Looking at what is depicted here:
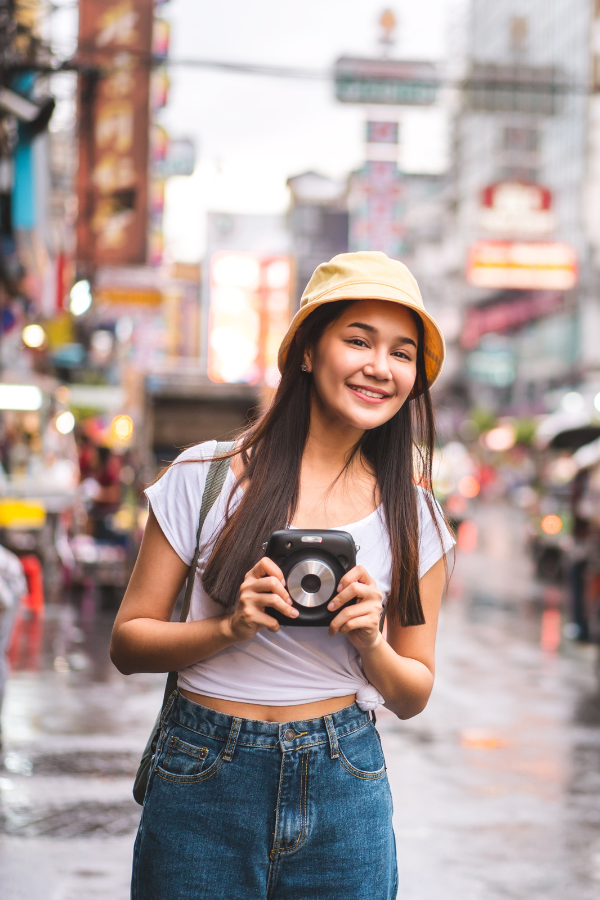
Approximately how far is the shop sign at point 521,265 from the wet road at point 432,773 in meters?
18.1

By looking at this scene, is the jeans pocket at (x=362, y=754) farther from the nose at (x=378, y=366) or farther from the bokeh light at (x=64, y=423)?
the bokeh light at (x=64, y=423)

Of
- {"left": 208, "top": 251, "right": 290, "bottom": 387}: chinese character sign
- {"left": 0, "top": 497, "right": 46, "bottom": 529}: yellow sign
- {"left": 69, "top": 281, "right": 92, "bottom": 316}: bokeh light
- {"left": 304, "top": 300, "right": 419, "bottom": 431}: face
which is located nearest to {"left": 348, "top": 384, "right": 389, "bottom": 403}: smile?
{"left": 304, "top": 300, "right": 419, "bottom": 431}: face

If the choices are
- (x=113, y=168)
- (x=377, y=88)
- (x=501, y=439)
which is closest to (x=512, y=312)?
(x=501, y=439)

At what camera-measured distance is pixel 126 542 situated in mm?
12766

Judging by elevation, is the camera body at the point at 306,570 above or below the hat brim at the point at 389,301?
below

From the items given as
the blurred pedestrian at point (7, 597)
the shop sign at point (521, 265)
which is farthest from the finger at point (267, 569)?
the shop sign at point (521, 265)

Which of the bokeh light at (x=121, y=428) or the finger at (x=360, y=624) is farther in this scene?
the bokeh light at (x=121, y=428)

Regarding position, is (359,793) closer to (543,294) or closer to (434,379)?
(434,379)

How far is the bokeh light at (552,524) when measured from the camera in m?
16.2

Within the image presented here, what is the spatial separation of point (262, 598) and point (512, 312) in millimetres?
66362

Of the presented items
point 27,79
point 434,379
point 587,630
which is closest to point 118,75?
point 27,79

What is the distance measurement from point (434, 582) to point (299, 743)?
17.4 inches

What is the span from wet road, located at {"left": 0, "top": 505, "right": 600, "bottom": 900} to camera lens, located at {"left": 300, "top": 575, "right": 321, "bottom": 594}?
2.79 metres

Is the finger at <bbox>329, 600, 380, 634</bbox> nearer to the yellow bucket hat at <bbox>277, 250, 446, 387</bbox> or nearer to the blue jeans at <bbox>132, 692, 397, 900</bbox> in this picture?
the blue jeans at <bbox>132, 692, 397, 900</bbox>
